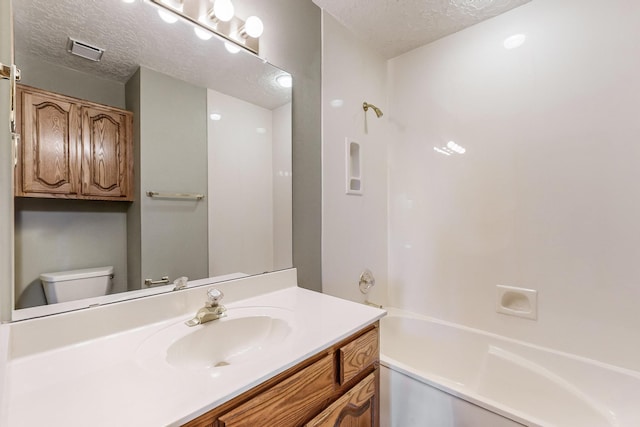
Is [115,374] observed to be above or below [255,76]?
below

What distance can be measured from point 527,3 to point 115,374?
94.7 inches

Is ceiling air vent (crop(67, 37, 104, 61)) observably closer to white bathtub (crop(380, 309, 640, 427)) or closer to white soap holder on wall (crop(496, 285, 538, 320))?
white bathtub (crop(380, 309, 640, 427))

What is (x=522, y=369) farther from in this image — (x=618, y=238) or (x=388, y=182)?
(x=388, y=182)

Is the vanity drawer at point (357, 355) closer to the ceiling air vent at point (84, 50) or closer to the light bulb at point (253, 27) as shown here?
the ceiling air vent at point (84, 50)

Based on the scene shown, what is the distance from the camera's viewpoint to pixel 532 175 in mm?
1511

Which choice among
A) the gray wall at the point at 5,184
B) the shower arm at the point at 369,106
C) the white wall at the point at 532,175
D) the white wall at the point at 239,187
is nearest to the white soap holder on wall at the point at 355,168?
the shower arm at the point at 369,106

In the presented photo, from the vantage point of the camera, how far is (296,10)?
4.81 ft

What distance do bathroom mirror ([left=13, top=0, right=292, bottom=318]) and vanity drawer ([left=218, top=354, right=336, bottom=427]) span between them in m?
0.58

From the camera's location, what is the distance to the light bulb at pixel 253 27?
1233 mm

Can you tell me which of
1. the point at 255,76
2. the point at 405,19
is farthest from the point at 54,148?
the point at 405,19

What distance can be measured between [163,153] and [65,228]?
374mm

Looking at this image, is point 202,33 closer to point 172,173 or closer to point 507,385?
point 172,173

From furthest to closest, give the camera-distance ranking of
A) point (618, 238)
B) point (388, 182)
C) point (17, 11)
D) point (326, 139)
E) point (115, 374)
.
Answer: point (388, 182), point (326, 139), point (618, 238), point (17, 11), point (115, 374)

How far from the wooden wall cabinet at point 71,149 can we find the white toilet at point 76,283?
23 cm
